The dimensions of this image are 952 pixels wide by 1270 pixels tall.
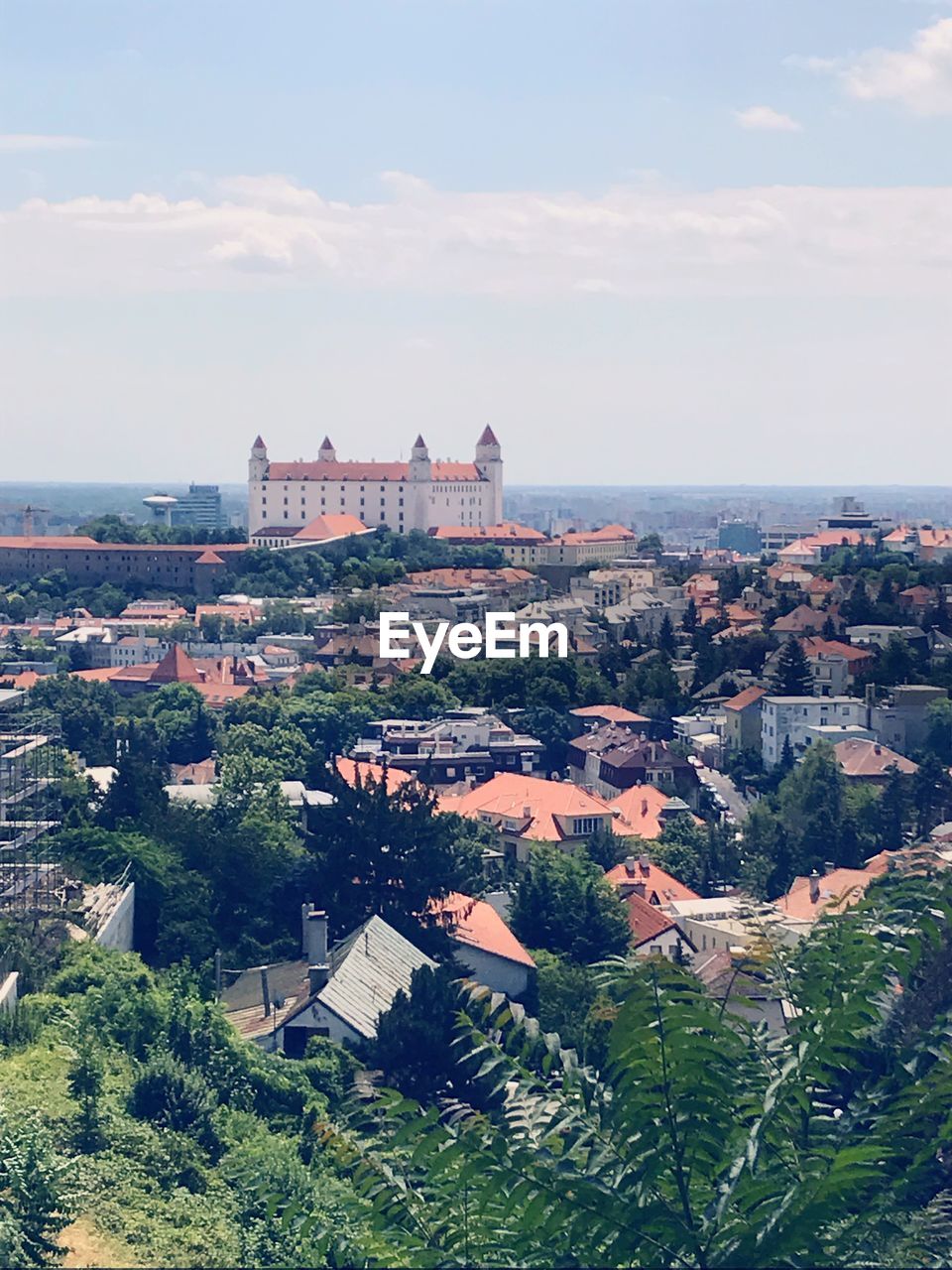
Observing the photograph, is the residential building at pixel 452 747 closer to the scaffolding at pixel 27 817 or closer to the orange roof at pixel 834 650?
the orange roof at pixel 834 650

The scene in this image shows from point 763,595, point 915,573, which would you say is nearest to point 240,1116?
point 763,595

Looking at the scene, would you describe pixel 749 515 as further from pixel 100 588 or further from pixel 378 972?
pixel 378 972

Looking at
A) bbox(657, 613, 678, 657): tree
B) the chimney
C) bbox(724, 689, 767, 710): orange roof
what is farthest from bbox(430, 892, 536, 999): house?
bbox(657, 613, 678, 657): tree

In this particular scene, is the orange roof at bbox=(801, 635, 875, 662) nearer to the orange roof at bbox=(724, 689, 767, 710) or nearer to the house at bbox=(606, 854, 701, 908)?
the orange roof at bbox=(724, 689, 767, 710)

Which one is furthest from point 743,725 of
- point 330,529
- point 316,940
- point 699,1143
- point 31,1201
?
point 330,529

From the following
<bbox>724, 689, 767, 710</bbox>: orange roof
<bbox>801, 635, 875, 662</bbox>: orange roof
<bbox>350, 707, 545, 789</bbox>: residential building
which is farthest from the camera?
<bbox>801, 635, 875, 662</bbox>: orange roof

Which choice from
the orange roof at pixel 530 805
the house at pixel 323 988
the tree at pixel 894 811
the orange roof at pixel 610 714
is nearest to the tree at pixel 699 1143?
the house at pixel 323 988
